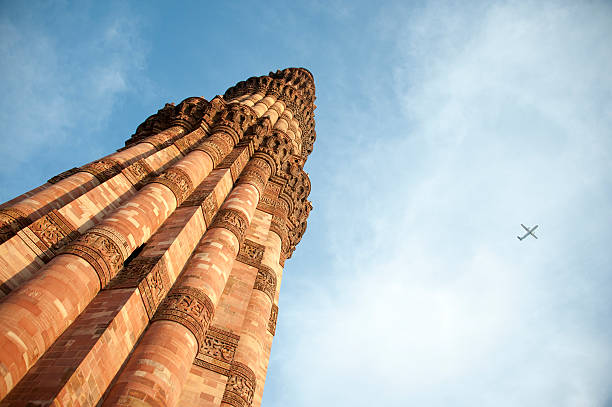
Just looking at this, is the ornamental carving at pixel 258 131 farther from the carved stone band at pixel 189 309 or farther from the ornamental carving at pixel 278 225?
the carved stone band at pixel 189 309

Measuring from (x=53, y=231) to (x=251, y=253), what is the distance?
15.6 feet

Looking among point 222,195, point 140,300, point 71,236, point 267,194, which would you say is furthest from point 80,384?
point 267,194

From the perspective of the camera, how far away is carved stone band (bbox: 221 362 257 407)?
7.41 metres

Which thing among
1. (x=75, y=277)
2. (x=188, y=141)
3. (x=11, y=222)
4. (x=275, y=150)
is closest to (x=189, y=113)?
(x=188, y=141)

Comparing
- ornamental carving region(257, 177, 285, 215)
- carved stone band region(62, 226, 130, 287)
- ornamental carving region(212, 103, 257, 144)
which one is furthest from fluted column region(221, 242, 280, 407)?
ornamental carving region(212, 103, 257, 144)

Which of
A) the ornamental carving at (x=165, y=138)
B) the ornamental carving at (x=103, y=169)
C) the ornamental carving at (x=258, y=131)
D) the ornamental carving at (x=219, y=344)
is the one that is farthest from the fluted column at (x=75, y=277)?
the ornamental carving at (x=258, y=131)

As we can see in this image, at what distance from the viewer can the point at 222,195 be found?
35.5ft

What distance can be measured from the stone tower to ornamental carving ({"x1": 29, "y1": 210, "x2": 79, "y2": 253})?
0.07 ft

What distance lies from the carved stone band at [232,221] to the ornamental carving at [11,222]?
3.69m

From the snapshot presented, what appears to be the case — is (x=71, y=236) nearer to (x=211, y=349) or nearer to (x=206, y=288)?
(x=206, y=288)

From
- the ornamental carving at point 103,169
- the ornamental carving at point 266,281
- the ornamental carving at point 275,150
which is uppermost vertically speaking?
the ornamental carving at point 275,150

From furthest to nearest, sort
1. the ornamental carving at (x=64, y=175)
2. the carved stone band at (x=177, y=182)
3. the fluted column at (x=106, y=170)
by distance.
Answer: the ornamental carving at (x=64, y=175) → the carved stone band at (x=177, y=182) → the fluted column at (x=106, y=170)

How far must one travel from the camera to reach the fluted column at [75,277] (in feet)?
15.2

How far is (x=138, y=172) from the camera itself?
32.6 ft
